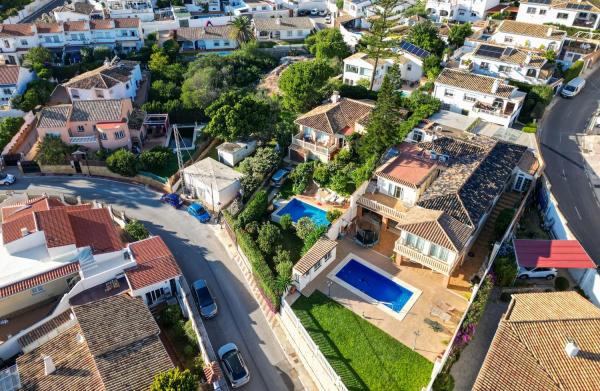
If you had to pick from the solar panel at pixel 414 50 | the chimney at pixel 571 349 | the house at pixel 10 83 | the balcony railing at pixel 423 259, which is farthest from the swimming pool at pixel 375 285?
the house at pixel 10 83

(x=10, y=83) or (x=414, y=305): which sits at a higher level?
(x=10, y=83)

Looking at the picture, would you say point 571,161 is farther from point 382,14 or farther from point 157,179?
point 157,179

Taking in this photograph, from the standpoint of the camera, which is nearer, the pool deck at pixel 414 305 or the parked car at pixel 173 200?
the pool deck at pixel 414 305

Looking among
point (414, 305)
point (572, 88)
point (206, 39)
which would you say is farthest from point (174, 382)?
point (206, 39)

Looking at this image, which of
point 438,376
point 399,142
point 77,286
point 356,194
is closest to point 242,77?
point 399,142

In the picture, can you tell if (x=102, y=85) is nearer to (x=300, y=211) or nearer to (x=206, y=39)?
(x=206, y=39)

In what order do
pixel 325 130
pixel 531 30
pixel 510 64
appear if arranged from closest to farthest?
pixel 325 130, pixel 510 64, pixel 531 30

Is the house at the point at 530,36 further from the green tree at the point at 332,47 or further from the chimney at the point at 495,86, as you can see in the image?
the green tree at the point at 332,47

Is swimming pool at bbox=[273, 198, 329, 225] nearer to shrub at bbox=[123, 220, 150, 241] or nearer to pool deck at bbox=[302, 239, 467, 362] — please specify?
pool deck at bbox=[302, 239, 467, 362]
